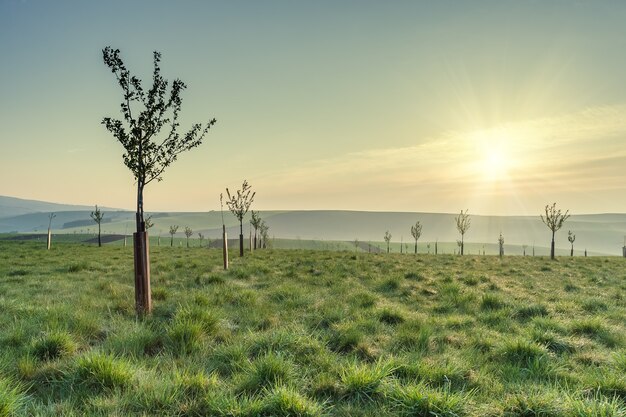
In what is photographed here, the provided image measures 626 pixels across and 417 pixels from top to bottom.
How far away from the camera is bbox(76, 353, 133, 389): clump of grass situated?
4590mm

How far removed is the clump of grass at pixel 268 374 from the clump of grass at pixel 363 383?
2.47 ft

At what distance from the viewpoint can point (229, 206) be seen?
3381 cm

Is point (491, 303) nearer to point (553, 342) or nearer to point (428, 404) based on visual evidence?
point (553, 342)

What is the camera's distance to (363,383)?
15.2ft

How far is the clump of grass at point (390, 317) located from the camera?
8352 millimetres

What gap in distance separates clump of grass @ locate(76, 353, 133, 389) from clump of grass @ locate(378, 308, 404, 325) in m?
5.52

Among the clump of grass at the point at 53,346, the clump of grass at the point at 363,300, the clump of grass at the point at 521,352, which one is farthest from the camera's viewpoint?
the clump of grass at the point at 363,300

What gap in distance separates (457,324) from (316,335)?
3616 millimetres

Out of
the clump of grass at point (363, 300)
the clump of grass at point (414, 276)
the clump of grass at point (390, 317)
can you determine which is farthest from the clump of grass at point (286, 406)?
the clump of grass at point (414, 276)

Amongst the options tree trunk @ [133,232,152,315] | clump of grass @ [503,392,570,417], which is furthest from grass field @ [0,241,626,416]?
tree trunk @ [133,232,152,315]

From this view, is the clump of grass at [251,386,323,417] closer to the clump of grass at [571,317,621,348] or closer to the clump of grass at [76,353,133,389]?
the clump of grass at [76,353,133,389]

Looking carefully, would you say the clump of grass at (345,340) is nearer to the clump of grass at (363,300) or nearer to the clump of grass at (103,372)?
the clump of grass at (363,300)

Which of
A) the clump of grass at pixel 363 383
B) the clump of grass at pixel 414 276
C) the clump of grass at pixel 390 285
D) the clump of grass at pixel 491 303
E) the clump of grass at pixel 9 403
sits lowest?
the clump of grass at pixel 414 276

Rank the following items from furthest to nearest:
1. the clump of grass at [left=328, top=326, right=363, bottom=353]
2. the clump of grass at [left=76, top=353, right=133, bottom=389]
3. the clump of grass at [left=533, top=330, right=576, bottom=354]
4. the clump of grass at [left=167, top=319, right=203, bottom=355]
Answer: the clump of grass at [left=533, top=330, right=576, bottom=354]
the clump of grass at [left=328, top=326, right=363, bottom=353]
the clump of grass at [left=167, top=319, right=203, bottom=355]
the clump of grass at [left=76, top=353, right=133, bottom=389]
